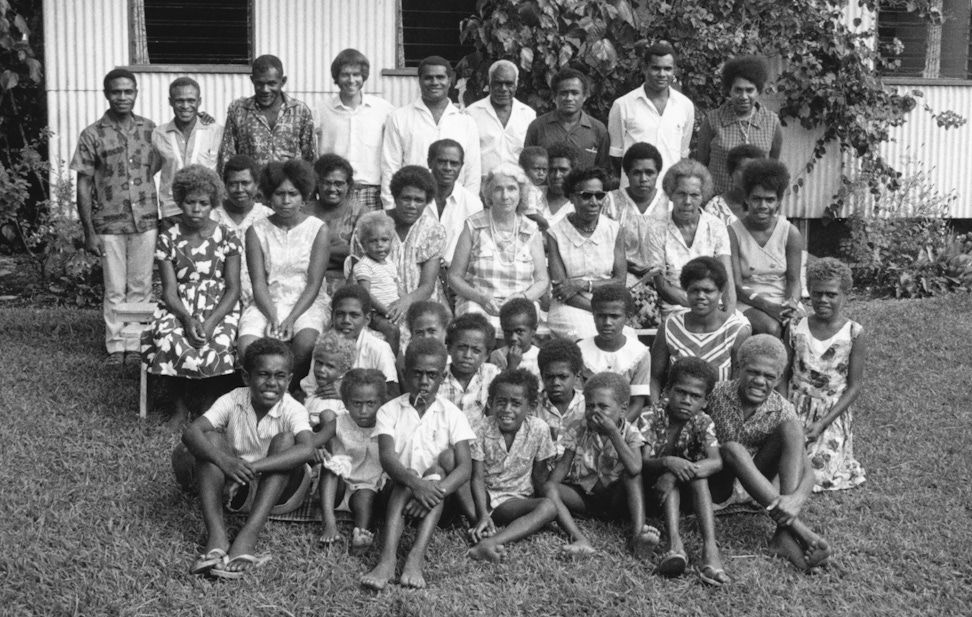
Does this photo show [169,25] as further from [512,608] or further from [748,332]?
[512,608]

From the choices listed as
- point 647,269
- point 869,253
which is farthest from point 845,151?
point 647,269

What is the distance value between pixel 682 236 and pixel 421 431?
222 centimetres

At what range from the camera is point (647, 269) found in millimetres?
6605

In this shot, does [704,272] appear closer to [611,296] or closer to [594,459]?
[611,296]

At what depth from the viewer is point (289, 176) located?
253 inches

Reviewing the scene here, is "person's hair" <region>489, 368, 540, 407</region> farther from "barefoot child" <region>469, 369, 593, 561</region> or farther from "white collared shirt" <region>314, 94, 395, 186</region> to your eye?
"white collared shirt" <region>314, 94, 395, 186</region>

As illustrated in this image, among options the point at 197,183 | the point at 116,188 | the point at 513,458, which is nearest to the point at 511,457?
the point at 513,458

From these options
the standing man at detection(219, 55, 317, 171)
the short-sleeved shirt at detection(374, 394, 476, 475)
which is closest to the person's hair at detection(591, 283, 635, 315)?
the short-sleeved shirt at detection(374, 394, 476, 475)

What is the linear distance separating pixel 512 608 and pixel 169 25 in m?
6.82

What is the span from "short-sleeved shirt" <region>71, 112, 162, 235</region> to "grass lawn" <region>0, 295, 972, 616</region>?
149cm

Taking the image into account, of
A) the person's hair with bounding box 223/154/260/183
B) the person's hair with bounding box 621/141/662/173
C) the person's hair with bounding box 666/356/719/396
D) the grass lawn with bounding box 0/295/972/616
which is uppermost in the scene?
the person's hair with bounding box 621/141/662/173

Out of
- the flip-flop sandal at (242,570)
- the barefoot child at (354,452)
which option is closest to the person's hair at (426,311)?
the barefoot child at (354,452)

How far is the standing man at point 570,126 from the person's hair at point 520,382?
250cm

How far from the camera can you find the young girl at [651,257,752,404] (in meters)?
5.72
